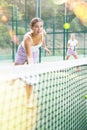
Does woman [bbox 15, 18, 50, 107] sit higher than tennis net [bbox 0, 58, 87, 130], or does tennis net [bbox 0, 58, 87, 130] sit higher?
woman [bbox 15, 18, 50, 107]

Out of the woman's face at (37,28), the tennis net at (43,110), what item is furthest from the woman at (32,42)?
the tennis net at (43,110)

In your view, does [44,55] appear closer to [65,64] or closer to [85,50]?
[85,50]

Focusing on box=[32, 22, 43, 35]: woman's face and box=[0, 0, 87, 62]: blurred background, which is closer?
box=[32, 22, 43, 35]: woman's face

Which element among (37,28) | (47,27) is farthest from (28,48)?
(47,27)

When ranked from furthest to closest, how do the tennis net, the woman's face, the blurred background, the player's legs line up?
the blurred background < the woman's face < the player's legs < the tennis net

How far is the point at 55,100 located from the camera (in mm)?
4859

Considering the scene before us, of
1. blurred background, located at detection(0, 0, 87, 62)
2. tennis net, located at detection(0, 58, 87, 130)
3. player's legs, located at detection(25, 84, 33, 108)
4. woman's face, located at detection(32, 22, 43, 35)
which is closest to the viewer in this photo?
tennis net, located at detection(0, 58, 87, 130)

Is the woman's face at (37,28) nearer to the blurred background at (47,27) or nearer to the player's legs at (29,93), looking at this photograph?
the player's legs at (29,93)

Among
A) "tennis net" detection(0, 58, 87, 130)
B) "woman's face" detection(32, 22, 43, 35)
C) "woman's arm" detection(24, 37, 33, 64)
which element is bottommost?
"tennis net" detection(0, 58, 87, 130)

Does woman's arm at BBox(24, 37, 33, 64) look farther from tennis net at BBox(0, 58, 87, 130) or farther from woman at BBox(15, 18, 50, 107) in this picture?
tennis net at BBox(0, 58, 87, 130)

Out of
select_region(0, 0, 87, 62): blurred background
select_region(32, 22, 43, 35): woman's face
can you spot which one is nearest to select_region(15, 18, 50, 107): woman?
select_region(32, 22, 43, 35): woman's face

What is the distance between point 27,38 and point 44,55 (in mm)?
13522

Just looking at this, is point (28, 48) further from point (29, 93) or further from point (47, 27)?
point (47, 27)

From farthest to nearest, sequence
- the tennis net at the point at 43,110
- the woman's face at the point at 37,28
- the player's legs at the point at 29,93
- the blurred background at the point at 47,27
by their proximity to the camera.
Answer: the blurred background at the point at 47,27
the woman's face at the point at 37,28
the player's legs at the point at 29,93
the tennis net at the point at 43,110
